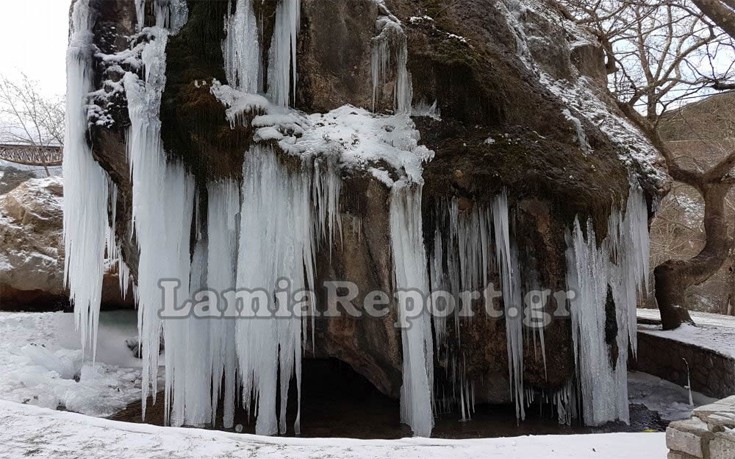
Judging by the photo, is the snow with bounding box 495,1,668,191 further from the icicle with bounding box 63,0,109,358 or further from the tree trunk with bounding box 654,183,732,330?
the icicle with bounding box 63,0,109,358

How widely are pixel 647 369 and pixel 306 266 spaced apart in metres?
6.44

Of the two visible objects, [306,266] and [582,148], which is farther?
[582,148]

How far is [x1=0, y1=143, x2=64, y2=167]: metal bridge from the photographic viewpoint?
17953mm

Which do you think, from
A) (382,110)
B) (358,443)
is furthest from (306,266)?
(358,443)

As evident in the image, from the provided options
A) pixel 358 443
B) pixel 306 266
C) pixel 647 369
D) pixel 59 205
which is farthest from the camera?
pixel 59 205

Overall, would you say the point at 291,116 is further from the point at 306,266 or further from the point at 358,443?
the point at 358,443

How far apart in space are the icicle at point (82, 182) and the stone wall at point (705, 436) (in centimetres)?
592

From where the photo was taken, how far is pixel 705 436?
7.37ft

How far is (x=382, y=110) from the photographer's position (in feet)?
20.8

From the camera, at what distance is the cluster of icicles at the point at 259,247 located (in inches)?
224

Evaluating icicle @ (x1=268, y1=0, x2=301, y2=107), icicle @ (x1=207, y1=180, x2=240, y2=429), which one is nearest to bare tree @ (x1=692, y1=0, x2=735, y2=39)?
icicle @ (x1=268, y1=0, x2=301, y2=107)

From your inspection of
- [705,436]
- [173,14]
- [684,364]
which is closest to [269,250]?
[173,14]

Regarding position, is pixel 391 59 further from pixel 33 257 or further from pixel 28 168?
pixel 28 168

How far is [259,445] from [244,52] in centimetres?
456
